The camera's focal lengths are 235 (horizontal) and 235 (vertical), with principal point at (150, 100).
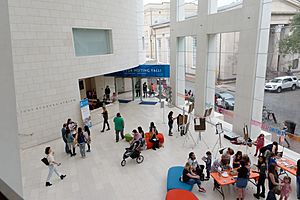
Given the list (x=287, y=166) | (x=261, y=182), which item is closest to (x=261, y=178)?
(x=261, y=182)

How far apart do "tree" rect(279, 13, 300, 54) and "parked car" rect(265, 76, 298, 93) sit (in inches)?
40.2

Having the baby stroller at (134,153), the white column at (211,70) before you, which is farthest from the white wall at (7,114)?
the white column at (211,70)

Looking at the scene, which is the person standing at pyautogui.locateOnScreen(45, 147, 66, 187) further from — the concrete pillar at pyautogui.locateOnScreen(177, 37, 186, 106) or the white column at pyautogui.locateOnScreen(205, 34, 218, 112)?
the concrete pillar at pyautogui.locateOnScreen(177, 37, 186, 106)

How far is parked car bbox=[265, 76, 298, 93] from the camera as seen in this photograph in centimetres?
896

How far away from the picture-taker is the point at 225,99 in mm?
14008

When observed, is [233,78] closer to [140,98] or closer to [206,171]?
[206,171]

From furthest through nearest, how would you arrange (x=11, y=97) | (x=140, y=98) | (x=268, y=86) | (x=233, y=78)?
(x=140, y=98) < (x=233, y=78) < (x=268, y=86) < (x=11, y=97)

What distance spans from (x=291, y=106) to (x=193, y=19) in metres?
7.36

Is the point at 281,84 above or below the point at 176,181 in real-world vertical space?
above

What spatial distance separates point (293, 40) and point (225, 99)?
5798 mm

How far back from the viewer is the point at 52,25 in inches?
405

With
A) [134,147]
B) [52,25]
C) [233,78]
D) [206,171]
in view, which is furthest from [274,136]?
[52,25]

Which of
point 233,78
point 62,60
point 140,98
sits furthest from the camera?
point 140,98

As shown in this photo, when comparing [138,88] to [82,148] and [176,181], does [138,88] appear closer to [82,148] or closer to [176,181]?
[82,148]
